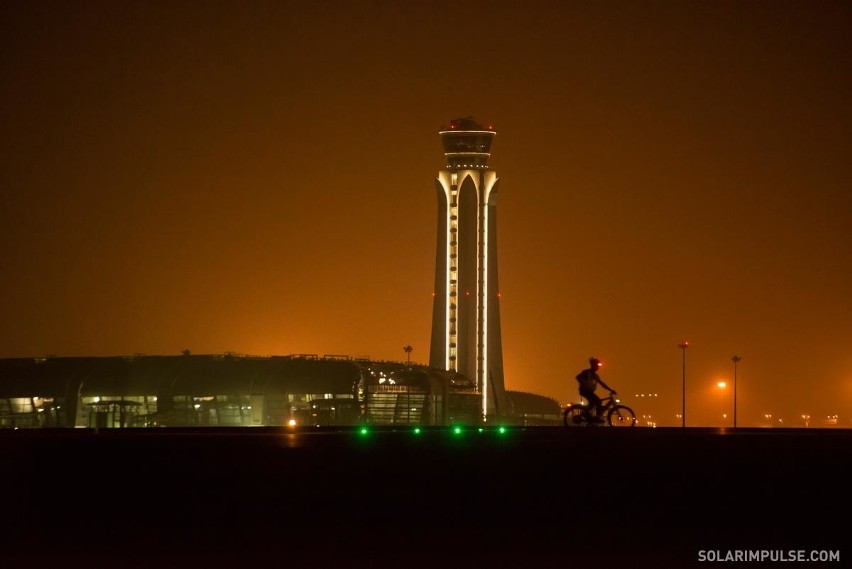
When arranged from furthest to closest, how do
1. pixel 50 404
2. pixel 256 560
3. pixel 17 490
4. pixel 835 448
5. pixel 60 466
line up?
pixel 50 404 → pixel 835 448 → pixel 60 466 → pixel 17 490 → pixel 256 560

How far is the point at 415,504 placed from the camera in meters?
25.4

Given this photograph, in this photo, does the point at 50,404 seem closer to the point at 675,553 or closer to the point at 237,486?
the point at 237,486

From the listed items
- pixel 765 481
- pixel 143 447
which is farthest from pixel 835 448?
pixel 143 447

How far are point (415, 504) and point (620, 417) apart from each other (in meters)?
21.9

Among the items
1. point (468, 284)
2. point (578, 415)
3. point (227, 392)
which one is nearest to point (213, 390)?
point (227, 392)

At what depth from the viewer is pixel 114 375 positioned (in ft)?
382

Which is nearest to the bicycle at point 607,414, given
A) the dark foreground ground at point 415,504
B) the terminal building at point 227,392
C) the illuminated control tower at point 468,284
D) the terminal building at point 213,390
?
the dark foreground ground at point 415,504

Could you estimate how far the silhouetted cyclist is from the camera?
144ft

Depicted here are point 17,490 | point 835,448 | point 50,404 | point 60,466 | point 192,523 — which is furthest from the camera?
point 50,404

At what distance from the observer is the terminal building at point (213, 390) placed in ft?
357

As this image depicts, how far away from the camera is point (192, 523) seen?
2388cm

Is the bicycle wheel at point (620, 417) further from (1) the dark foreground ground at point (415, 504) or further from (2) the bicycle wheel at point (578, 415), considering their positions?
(1) the dark foreground ground at point (415, 504)

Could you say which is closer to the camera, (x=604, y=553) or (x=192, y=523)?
(x=604, y=553)

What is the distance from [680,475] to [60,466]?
43.0ft
